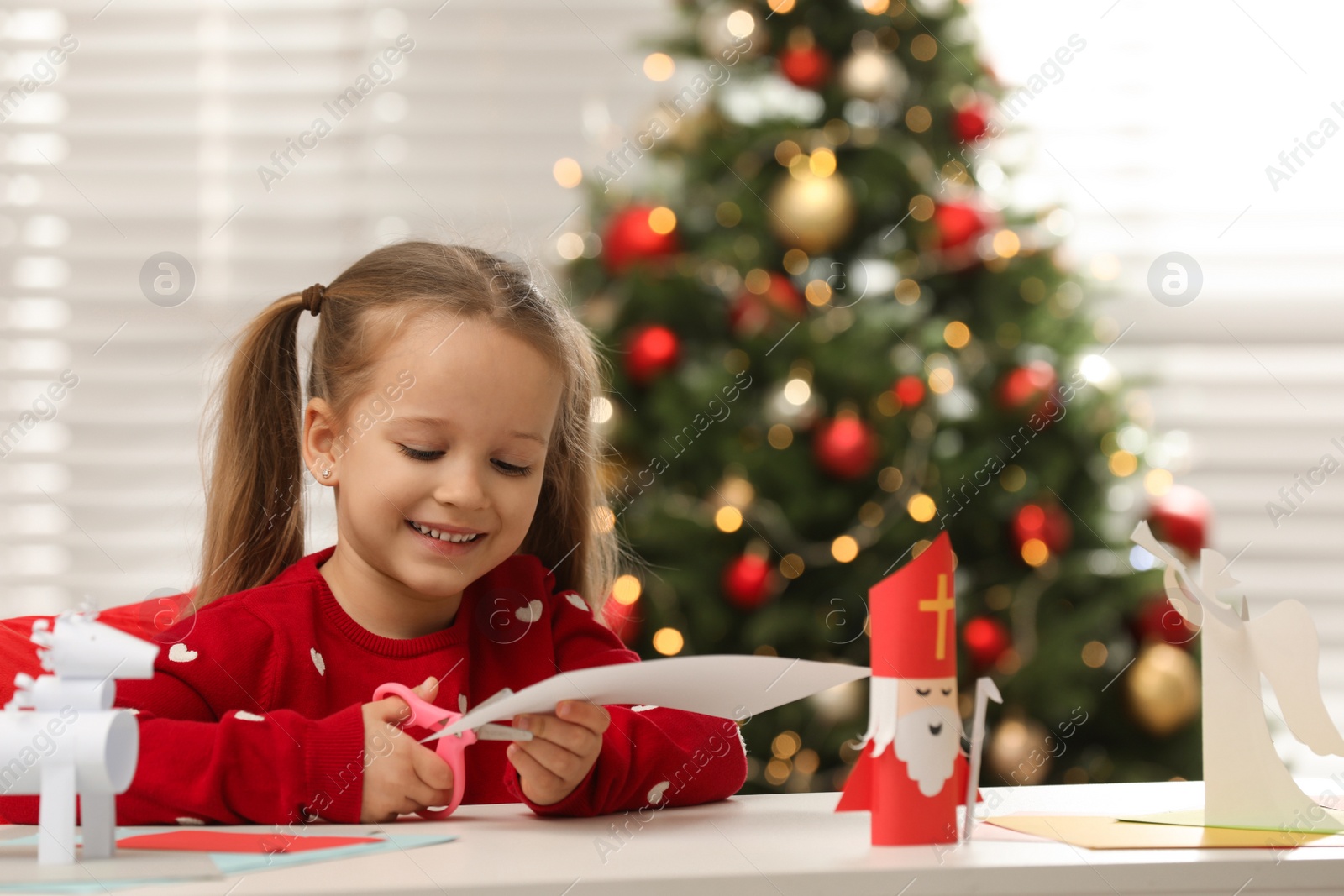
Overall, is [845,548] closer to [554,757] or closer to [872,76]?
[872,76]

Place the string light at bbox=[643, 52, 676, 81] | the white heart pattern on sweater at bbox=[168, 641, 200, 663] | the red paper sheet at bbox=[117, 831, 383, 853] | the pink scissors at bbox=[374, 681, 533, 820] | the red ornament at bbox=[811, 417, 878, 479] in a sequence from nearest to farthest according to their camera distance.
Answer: the red paper sheet at bbox=[117, 831, 383, 853], the pink scissors at bbox=[374, 681, 533, 820], the white heart pattern on sweater at bbox=[168, 641, 200, 663], the red ornament at bbox=[811, 417, 878, 479], the string light at bbox=[643, 52, 676, 81]

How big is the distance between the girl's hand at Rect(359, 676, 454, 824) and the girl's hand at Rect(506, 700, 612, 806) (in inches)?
2.2

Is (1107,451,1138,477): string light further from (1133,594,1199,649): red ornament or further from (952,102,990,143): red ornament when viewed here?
(952,102,990,143): red ornament

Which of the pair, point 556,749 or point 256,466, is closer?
point 556,749

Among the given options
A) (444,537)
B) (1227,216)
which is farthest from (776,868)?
(1227,216)

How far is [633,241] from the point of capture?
7.21ft

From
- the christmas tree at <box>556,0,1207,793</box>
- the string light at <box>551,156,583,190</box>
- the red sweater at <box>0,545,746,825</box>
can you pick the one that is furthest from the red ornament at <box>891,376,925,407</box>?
the red sweater at <box>0,545,746,825</box>

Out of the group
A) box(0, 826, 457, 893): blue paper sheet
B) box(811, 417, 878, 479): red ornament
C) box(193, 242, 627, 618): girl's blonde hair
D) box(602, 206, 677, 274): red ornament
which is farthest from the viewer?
box(602, 206, 677, 274): red ornament

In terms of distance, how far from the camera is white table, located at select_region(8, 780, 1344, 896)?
0.65 m

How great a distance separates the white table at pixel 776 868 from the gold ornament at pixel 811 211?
149 cm

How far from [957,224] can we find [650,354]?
0.59 meters

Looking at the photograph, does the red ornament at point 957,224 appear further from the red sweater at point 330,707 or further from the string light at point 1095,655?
the red sweater at point 330,707

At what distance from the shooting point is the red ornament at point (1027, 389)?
2141mm

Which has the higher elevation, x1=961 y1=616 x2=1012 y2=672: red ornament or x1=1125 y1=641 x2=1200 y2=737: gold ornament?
x1=961 y1=616 x2=1012 y2=672: red ornament
